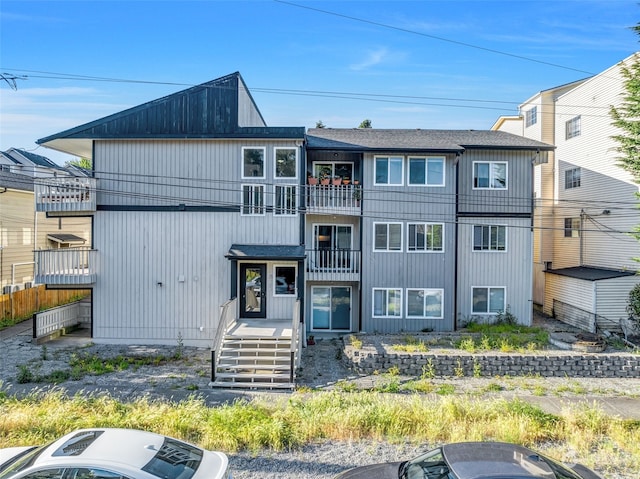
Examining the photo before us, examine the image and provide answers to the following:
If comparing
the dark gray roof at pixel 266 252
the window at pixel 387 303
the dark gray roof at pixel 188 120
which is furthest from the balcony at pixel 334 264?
the dark gray roof at pixel 188 120

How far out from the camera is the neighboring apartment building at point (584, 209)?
16.4 metres

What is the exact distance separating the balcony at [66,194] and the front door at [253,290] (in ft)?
18.9

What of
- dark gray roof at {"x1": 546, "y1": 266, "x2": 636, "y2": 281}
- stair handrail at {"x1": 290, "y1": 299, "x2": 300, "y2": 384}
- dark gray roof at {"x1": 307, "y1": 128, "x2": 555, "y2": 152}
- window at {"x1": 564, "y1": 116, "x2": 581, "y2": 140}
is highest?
window at {"x1": 564, "y1": 116, "x2": 581, "y2": 140}

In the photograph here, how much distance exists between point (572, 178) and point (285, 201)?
49.2 feet

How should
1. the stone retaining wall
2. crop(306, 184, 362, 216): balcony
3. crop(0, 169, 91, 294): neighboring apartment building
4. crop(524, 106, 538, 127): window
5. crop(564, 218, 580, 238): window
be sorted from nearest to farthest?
the stone retaining wall, crop(306, 184, 362, 216): balcony, crop(0, 169, 91, 294): neighboring apartment building, crop(564, 218, 580, 238): window, crop(524, 106, 538, 127): window

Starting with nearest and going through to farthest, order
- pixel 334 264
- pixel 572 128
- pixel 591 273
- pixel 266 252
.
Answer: pixel 266 252, pixel 334 264, pixel 591 273, pixel 572 128

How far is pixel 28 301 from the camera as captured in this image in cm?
1878

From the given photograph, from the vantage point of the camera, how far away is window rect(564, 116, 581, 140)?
20144mm

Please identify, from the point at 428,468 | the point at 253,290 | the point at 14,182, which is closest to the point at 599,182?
the point at 253,290

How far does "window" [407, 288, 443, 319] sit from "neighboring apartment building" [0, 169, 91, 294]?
1702 cm

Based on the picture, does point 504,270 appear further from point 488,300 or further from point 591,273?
point 591,273

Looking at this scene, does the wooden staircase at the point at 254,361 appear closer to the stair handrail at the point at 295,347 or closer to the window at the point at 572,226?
the stair handrail at the point at 295,347

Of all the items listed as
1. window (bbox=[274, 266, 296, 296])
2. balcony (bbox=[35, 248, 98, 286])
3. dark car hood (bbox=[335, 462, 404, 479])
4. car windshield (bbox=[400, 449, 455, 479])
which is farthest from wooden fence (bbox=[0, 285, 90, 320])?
car windshield (bbox=[400, 449, 455, 479])

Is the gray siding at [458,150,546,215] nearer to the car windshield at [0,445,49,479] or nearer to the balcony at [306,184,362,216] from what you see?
the balcony at [306,184,362,216]
